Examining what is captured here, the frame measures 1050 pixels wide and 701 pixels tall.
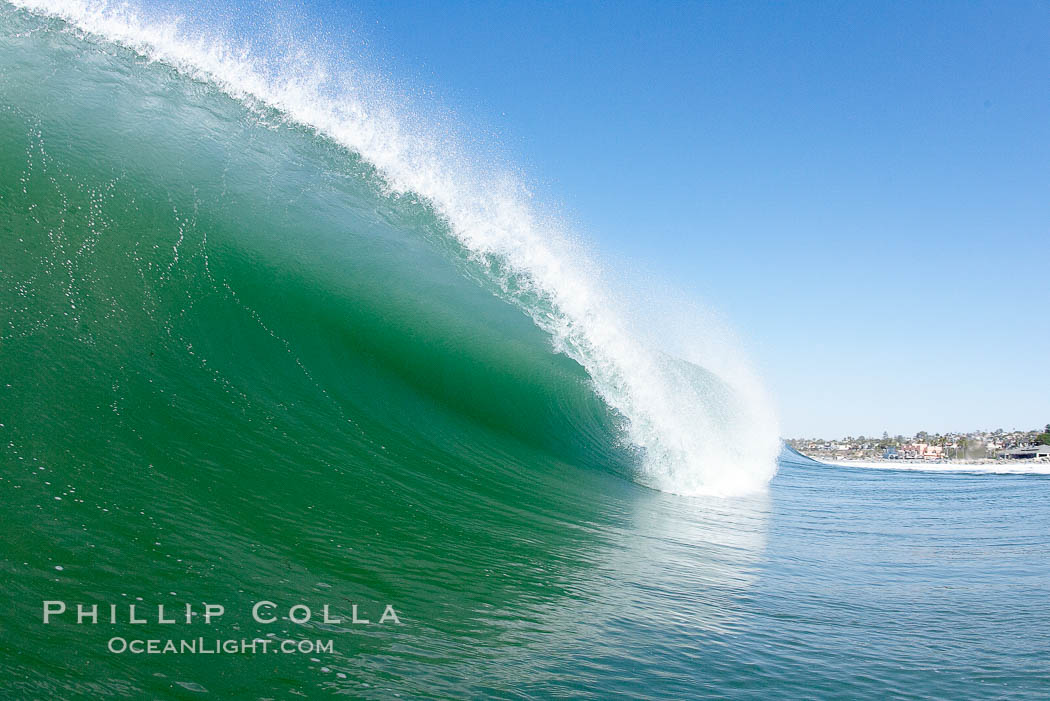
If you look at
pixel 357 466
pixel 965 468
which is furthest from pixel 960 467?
pixel 357 466

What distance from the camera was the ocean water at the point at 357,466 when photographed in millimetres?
2988

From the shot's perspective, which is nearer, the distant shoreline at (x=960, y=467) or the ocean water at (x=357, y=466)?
A: the ocean water at (x=357, y=466)

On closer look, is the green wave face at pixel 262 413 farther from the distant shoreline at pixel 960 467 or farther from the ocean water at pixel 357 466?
the distant shoreline at pixel 960 467

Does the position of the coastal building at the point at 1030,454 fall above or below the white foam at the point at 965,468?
above

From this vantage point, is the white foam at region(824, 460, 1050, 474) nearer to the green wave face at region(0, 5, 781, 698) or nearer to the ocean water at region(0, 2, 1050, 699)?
the ocean water at region(0, 2, 1050, 699)

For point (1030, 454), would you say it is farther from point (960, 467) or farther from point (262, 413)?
point (262, 413)

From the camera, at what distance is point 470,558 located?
4473 mm

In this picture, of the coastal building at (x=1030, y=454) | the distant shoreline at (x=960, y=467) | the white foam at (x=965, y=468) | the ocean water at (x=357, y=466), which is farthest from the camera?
the coastal building at (x=1030, y=454)

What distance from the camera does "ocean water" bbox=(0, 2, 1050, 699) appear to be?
9.80ft

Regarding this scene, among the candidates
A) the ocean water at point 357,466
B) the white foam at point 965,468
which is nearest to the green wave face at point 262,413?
the ocean water at point 357,466

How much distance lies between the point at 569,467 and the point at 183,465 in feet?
17.6

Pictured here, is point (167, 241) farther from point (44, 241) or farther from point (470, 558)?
point (470, 558)

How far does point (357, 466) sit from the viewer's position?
225 inches

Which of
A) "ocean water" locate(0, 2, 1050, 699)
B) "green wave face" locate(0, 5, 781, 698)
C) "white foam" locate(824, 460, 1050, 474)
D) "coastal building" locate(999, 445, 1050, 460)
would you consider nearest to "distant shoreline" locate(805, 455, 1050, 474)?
"white foam" locate(824, 460, 1050, 474)
